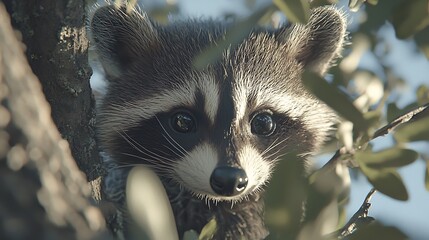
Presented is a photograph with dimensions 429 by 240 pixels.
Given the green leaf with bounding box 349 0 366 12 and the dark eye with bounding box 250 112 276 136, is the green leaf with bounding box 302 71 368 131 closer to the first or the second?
the green leaf with bounding box 349 0 366 12

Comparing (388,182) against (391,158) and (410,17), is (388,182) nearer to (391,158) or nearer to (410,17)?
(391,158)

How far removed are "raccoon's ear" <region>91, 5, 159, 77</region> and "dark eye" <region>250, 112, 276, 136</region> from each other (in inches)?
28.2

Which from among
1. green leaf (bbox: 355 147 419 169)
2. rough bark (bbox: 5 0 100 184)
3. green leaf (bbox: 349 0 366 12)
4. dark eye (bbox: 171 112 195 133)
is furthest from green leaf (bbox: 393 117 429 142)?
dark eye (bbox: 171 112 195 133)

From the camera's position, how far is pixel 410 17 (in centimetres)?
230

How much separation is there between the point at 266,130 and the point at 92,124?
4.10ft

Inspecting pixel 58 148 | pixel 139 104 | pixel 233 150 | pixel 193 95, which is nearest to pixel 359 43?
pixel 233 150

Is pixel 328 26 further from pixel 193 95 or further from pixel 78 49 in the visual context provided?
pixel 78 49

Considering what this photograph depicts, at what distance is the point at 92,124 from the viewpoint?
2.80 m

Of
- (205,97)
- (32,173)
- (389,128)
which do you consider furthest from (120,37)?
(32,173)

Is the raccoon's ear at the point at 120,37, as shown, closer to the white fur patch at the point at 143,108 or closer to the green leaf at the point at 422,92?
the white fur patch at the point at 143,108

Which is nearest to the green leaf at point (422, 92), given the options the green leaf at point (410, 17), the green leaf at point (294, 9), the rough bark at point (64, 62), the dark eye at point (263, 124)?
the green leaf at point (410, 17)

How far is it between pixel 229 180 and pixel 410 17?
123cm

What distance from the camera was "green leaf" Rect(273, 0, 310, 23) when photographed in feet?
6.53

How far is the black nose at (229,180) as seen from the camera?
3262 mm
